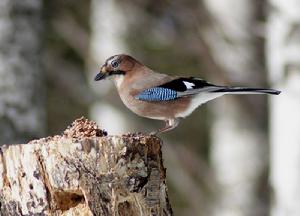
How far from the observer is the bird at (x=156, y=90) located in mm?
5809

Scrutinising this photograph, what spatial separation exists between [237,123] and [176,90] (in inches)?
225

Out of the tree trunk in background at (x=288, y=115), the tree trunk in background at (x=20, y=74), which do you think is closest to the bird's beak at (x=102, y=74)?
the tree trunk in background at (x=20, y=74)

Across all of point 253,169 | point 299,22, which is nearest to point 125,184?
point 299,22

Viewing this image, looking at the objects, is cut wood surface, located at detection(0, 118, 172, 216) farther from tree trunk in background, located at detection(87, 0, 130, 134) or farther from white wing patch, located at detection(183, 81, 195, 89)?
tree trunk in background, located at detection(87, 0, 130, 134)

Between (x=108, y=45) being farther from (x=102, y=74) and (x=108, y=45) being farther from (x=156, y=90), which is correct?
(x=156, y=90)

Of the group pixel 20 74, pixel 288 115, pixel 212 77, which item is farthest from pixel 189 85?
pixel 212 77

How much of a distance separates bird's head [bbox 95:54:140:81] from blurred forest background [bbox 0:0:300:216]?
1.33 metres

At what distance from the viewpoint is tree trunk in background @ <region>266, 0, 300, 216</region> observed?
848 centimetres

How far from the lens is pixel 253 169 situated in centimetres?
1141

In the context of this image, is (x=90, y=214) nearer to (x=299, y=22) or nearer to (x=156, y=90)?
(x=156, y=90)

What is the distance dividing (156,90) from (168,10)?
6.77 meters

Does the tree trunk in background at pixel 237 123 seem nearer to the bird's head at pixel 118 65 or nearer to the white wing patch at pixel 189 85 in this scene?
the bird's head at pixel 118 65

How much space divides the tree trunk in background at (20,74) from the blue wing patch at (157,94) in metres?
1.56

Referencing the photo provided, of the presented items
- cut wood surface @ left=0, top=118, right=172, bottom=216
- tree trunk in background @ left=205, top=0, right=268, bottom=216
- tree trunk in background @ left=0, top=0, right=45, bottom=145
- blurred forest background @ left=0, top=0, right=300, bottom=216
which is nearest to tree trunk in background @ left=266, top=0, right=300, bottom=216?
blurred forest background @ left=0, top=0, right=300, bottom=216
